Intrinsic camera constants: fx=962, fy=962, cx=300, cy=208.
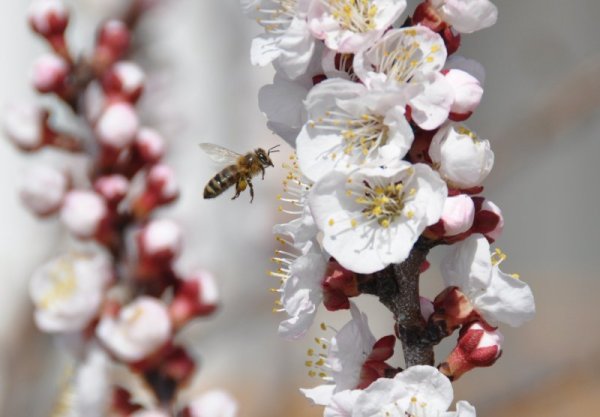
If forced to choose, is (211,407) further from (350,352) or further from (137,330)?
(350,352)

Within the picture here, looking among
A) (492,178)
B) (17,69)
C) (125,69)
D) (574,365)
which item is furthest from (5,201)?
(125,69)

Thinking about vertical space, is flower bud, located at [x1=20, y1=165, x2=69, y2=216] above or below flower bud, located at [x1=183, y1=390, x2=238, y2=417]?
above

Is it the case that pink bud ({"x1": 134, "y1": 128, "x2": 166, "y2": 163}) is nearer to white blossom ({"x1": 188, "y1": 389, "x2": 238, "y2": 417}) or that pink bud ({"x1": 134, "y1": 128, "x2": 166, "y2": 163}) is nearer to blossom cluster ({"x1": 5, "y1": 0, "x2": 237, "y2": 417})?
blossom cluster ({"x1": 5, "y1": 0, "x2": 237, "y2": 417})

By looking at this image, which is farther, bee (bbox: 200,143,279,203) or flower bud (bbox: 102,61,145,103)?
bee (bbox: 200,143,279,203)

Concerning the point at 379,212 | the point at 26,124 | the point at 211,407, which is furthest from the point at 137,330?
the point at 26,124

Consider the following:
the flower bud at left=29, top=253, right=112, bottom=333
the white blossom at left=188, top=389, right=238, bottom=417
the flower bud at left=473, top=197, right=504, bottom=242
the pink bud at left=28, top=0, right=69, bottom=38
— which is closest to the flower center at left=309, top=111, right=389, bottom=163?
the flower bud at left=473, top=197, right=504, bottom=242

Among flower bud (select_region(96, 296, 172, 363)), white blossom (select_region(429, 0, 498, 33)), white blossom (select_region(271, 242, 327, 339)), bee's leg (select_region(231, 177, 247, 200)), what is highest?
white blossom (select_region(429, 0, 498, 33))
